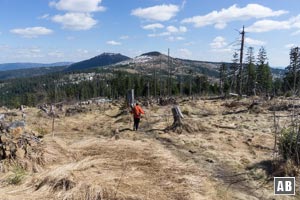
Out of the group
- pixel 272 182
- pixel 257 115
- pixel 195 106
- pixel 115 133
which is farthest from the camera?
pixel 195 106

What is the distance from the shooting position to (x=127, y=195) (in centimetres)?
803

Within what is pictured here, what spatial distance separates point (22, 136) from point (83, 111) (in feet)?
54.2

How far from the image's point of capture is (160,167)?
10102 mm

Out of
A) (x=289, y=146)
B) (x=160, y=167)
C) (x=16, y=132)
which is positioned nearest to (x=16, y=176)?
(x=16, y=132)

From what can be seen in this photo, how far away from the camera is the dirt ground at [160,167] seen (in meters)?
8.34

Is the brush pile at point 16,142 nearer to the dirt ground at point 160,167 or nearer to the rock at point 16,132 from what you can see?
the rock at point 16,132

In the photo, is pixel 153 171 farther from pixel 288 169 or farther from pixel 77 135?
pixel 77 135

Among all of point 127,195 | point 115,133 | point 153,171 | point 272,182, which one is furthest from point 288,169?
point 115,133

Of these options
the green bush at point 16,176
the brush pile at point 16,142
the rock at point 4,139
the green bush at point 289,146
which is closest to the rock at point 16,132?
the brush pile at point 16,142

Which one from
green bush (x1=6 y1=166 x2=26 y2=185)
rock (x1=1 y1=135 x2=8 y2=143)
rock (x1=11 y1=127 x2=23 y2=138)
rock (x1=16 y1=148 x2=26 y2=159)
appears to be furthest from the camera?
rock (x1=11 y1=127 x2=23 y2=138)

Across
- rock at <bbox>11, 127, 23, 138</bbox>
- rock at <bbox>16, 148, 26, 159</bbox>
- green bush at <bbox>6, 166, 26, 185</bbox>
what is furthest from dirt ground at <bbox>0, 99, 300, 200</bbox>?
rock at <bbox>11, 127, 23, 138</bbox>

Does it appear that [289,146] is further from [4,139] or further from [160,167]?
[4,139]

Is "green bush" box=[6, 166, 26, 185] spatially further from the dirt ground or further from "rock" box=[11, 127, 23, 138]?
"rock" box=[11, 127, 23, 138]

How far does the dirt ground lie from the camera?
8.34 m
